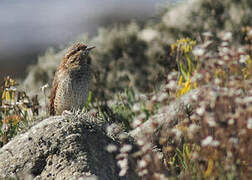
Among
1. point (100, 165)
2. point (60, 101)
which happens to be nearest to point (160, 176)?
point (100, 165)

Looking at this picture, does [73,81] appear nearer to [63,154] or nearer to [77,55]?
[77,55]

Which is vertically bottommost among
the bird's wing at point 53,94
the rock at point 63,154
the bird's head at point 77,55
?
the rock at point 63,154

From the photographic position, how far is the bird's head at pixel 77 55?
542 cm

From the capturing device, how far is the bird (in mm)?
5262

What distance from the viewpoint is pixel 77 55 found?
5.42m

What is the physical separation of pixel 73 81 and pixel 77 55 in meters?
0.33

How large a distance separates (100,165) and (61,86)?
1526 millimetres

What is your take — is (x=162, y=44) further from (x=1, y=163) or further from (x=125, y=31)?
(x=1, y=163)

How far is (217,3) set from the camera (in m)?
11.5

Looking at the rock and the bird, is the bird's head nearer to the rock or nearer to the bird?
the bird

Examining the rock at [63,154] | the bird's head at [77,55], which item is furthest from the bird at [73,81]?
the rock at [63,154]

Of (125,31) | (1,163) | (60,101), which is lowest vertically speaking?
(1,163)

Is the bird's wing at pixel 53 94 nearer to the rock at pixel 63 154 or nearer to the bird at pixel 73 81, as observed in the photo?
the bird at pixel 73 81

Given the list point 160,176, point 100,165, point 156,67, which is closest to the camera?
point 160,176
